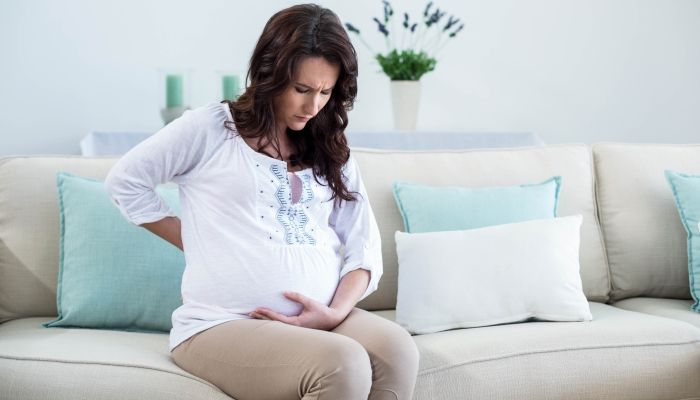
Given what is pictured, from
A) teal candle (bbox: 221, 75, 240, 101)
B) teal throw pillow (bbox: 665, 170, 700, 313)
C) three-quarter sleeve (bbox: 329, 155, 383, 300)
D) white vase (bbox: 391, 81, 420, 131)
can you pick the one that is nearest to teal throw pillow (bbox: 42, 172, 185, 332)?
three-quarter sleeve (bbox: 329, 155, 383, 300)

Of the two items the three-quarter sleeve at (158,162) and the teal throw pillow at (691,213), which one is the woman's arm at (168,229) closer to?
the three-quarter sleeve at (158,162)

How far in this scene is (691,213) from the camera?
2072 mm

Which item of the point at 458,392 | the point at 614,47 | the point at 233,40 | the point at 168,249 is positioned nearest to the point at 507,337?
the point at 458,392

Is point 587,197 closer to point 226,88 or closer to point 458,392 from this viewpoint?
point 458,392

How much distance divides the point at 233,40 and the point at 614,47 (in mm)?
1742

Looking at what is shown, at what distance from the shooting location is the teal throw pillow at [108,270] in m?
1.76

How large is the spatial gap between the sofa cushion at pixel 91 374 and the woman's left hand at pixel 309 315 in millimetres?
173

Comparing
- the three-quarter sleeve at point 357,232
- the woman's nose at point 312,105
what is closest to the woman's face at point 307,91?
the woman's nose at point 312,105

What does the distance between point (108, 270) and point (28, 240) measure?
0.26 m

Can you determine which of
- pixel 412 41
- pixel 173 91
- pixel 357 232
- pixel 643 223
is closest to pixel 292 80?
pixel 357 232

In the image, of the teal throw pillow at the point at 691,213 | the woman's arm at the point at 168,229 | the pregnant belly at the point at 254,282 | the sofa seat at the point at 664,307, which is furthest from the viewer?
the teal throw pillow at the point at 691,213

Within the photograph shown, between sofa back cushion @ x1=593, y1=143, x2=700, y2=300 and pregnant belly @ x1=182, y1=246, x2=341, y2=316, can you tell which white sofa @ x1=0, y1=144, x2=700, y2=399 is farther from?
pregnant belly @ x1=182, y1=246, x2=341, y2=316

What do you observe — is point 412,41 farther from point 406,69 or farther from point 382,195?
point 382,195

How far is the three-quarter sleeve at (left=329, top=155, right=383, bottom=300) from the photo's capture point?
1608 mm
